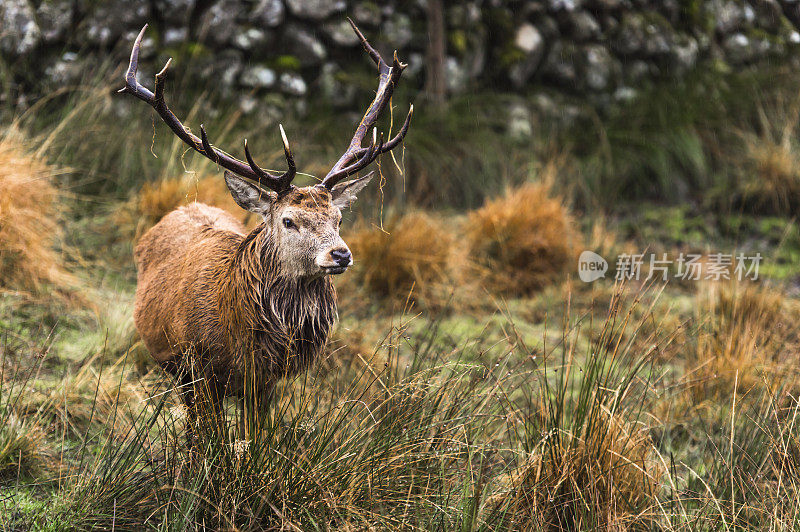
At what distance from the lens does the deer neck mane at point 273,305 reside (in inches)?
122

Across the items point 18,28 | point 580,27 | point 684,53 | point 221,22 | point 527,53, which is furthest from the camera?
point 684,53

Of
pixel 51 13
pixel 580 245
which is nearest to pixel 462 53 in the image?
pixel 580 245

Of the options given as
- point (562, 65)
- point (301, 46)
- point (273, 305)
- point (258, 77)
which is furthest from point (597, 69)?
point (273, 305)

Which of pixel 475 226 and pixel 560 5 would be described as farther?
pixel 560 5

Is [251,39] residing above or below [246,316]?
above

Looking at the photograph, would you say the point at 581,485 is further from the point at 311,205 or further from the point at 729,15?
the point at 729,15

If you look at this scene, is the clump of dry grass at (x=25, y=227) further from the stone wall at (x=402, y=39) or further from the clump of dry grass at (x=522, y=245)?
the clump of dry grass at (x=522, y=245)

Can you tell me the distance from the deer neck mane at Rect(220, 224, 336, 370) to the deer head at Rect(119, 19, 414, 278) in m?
0.06

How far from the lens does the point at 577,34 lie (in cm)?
895

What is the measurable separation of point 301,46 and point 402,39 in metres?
1.15

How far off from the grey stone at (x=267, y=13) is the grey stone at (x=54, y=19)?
1.73 m

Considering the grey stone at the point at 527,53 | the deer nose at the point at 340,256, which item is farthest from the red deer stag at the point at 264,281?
the grey stone at the point at 527,53

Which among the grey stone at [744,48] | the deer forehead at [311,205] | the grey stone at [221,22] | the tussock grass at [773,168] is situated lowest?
the tussock grass at [773,168]

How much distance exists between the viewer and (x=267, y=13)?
25.4 feet
